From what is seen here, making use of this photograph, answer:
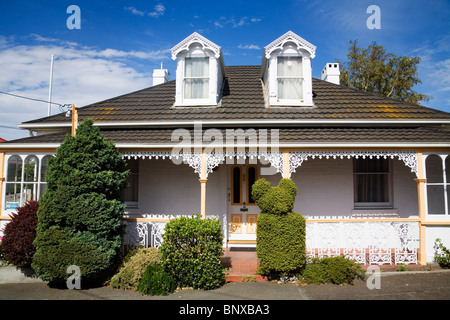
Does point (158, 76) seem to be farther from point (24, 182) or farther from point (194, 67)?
point (24, 182)

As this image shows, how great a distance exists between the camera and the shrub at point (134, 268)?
6539mm

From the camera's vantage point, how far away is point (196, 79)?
416 inches

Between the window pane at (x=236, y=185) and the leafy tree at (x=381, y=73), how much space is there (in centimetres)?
1847

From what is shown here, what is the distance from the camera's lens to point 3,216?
8164 mm

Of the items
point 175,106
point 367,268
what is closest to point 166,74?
point 175,106

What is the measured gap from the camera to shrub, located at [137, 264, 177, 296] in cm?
617

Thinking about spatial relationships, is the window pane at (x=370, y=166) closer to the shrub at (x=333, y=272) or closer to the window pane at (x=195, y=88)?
the shrub at (x=333, y=272)

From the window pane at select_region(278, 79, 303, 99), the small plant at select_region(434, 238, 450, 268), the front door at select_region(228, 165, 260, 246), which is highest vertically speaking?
the window pane at select_region(278, 79, 303, 99)

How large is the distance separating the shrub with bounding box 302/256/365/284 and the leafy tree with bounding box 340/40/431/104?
2041 centimetres

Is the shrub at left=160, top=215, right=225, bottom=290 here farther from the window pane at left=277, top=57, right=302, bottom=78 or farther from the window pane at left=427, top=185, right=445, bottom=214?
the window pane at left=427, top=185, right=445, bottom=214

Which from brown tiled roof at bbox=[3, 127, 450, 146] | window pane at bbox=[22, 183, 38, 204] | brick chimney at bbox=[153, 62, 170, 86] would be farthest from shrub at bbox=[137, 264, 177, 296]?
brick chimney at bbox=[153, 62, 170, 86]

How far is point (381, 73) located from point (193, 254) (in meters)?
22.8

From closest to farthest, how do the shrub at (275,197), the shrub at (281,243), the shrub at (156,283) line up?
1. the shrub at (156,283)
2. the shrub at (281,243)
3. the shrub at (275,197)

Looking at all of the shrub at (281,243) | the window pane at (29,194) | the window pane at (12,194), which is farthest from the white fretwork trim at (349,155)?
the window pane at (12,194)
